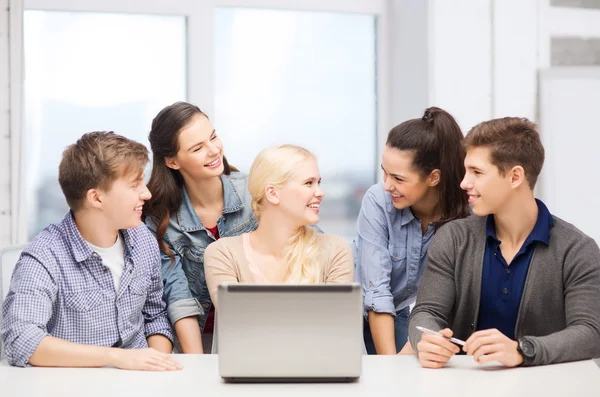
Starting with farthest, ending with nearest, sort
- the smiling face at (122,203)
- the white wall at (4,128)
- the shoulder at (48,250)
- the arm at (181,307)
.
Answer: the white wall at (4,128), the arm at (181,307), the smiling face at (122,203), the shoulder at (48,250)

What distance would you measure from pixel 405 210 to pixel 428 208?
77mm

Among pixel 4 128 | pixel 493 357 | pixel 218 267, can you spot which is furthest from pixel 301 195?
pixel 4 128

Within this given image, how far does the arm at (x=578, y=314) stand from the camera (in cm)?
180

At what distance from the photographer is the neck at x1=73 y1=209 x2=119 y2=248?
215 centimetres

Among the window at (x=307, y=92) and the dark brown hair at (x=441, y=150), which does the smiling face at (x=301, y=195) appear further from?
the window at (x=307, y=92)

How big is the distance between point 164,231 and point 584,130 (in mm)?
2382

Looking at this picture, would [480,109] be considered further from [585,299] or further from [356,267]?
[585,299]

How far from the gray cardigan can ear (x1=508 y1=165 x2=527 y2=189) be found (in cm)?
14

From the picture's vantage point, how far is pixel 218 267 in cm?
224

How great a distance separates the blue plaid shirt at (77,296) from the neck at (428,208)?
2.79 feet

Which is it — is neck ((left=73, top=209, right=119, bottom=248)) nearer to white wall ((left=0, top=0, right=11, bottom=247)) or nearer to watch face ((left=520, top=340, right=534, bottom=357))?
watch face ((left=520, top=340, right=534, bottom=357))

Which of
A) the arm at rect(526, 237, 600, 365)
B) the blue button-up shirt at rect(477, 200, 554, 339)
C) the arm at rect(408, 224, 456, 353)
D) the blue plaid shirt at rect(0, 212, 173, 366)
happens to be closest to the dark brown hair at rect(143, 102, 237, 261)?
the blue plaid shirt at rect(0, 212, 173, 366)

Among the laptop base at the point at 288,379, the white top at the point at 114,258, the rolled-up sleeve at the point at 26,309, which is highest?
the white top at the point at 114,258

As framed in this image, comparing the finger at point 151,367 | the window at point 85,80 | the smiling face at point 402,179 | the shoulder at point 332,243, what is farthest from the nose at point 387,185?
the window at point 85,80
